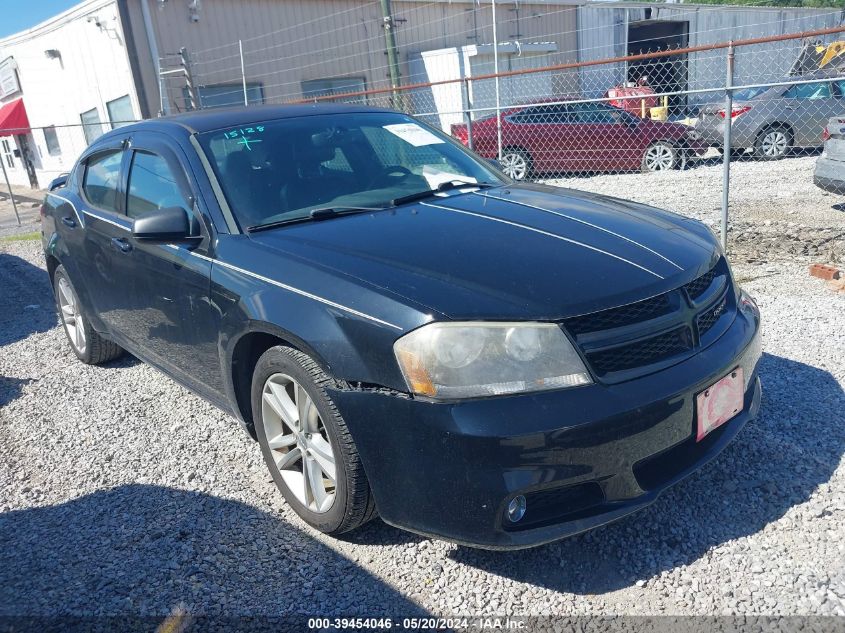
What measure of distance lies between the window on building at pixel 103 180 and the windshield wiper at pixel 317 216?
57.8 inches

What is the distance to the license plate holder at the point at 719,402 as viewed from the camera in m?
2.49

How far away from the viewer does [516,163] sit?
12406mm

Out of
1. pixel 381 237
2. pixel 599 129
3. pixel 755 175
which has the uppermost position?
pixel 381 237

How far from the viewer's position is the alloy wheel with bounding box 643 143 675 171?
1263 cm

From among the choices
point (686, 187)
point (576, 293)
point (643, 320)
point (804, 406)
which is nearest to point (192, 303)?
point (576, 293)

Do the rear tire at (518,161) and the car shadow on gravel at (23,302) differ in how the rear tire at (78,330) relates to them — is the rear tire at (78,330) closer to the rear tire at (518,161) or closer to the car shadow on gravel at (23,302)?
the car shadow on gravel at (23,302)

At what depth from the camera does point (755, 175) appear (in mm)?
11453

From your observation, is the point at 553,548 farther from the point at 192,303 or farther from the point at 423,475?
the point at 192,303

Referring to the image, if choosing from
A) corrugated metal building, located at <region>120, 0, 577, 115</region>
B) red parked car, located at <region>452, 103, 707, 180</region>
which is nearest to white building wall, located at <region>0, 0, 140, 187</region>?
corrugated metal building, located at <region>120, 0, 577, 115</region>

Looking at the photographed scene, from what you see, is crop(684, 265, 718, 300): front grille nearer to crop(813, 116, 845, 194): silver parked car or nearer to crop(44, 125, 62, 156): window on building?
crop(813, 116, 845, 194): silver parked car

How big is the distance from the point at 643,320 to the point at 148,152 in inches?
108

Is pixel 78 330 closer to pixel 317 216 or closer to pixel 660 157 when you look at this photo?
pixel 317 216

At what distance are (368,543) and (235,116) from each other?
7.60ft

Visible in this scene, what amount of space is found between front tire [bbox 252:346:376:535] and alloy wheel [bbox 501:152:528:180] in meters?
9.99
